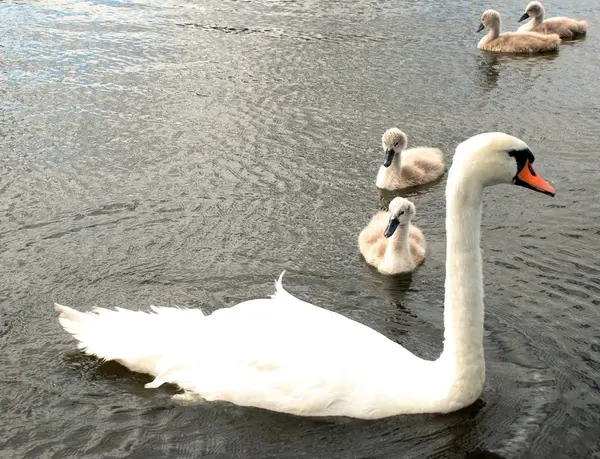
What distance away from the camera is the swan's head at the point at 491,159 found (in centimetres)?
525

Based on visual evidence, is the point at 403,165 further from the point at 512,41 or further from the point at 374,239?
the point at 512,41

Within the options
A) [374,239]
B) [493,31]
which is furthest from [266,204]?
[493,31]

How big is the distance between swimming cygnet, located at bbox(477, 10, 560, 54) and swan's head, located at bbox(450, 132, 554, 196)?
9.61 meters

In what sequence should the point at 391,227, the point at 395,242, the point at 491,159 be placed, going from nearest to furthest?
the point at 491,159 → the point at 395,242 → the point at 391,227

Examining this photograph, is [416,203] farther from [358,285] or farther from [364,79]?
[364,79]

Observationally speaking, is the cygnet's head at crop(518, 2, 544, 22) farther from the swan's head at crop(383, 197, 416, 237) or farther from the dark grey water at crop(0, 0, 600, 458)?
the swan's head at crop(383, 197, 416, 237)

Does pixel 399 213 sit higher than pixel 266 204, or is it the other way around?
pixel 399 213

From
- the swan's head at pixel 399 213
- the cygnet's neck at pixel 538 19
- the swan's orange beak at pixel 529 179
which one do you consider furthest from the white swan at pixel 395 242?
the cygnet's neck at pixel 538 19

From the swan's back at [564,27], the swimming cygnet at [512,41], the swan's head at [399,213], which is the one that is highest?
the swan's back at [564,27]

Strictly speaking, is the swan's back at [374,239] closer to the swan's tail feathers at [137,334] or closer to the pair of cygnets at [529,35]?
the swan's tail feathers at [137,334]

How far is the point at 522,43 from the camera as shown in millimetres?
14523

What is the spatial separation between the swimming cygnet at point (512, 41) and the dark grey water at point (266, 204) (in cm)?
33

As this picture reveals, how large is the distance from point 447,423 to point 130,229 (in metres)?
4.07

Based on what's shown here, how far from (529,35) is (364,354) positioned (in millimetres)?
10593
